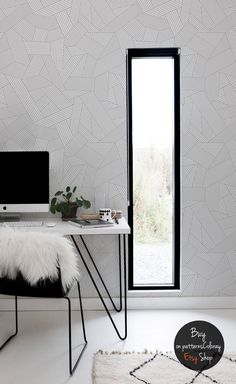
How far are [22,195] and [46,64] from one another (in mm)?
987

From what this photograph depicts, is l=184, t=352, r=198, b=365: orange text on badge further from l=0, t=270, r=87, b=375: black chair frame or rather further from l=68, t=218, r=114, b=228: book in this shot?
l=68, t=218, r=114, b=228: book

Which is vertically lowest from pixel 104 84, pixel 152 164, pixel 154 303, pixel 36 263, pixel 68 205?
pixel 154 303

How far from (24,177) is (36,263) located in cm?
99

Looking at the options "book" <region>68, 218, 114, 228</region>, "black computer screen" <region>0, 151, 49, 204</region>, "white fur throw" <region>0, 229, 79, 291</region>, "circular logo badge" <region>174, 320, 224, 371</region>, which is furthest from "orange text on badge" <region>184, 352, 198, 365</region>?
"black computer screen" <region>0, 151, 49, 204</region>

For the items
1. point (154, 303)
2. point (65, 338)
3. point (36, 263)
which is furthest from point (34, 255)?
point (154, 303)

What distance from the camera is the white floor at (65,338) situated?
7.40ft

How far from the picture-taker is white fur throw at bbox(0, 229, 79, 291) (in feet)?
7.07

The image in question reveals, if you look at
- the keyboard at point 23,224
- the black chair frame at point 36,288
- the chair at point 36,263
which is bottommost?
the black chair frame at point 36,288

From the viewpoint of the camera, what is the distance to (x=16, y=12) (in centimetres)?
316

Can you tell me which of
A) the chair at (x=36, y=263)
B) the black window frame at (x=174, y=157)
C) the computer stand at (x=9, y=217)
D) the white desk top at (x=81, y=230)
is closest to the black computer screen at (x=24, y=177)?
the computer stand at (x=9, y=217)

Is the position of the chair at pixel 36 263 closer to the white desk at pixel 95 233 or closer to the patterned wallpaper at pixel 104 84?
the white desk at pixel 95 233

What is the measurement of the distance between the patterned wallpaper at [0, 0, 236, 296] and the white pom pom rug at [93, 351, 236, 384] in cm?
117

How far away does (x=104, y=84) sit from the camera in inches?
126

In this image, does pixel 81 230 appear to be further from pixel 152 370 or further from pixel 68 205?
pixel 152 370
